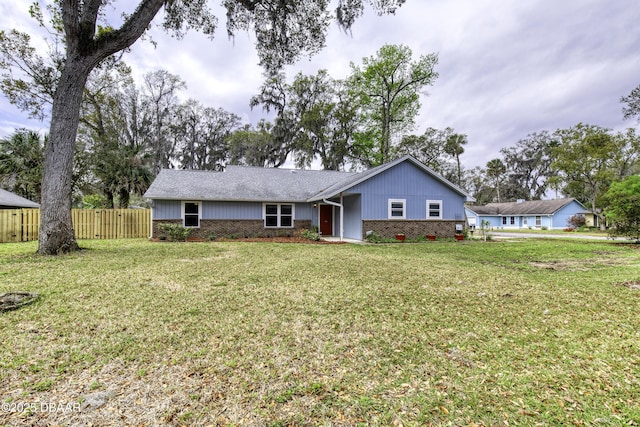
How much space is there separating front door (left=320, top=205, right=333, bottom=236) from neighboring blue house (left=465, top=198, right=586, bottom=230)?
20.7 meters

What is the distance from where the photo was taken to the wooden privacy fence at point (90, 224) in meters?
13.1

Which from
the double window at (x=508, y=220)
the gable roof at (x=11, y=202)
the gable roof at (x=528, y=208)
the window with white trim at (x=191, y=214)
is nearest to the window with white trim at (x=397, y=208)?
the window with white trim at (x=191, y=214)

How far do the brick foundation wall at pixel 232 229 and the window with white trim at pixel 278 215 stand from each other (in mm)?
279

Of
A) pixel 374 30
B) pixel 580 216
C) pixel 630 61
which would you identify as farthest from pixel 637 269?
pixel 580 216

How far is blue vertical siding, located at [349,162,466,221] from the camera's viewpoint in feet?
49.9

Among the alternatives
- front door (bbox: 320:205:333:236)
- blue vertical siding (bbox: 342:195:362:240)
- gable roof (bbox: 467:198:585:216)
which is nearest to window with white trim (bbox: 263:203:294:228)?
front door (bbox: 320:205:333:236)

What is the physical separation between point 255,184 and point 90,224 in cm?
887

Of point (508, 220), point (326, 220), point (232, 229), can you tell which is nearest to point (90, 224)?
point (232, 229)

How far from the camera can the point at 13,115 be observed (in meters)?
18.9

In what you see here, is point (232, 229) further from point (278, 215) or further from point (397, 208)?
point (397, 208)

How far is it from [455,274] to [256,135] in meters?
28.9

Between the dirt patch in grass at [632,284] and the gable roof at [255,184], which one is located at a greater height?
the gable roof at [255,184]

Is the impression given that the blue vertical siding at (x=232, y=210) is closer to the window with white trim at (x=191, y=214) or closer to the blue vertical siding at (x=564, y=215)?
the window with white trim at (x=191, y=214)

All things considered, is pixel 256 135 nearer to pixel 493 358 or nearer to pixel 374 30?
pixel 374 30
